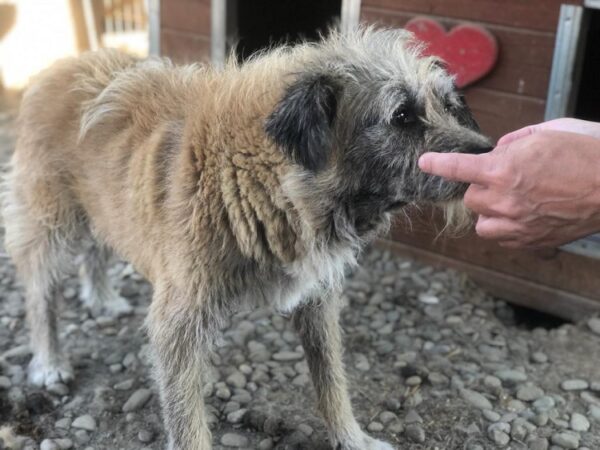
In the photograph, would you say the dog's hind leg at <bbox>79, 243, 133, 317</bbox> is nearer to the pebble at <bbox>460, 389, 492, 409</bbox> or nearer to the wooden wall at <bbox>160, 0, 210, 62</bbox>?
the wooden wall at <bbox>160, 0, 210, 62</bbox>

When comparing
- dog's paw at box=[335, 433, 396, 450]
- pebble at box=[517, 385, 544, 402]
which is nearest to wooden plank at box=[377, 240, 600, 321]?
pebble at box=[517, 385, 544, 402]

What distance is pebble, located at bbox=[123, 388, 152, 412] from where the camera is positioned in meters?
3.58

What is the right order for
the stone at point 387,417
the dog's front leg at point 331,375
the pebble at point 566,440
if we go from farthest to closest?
the stone at point 387,417, the pebble at point 566,440, the dog's front leg at point 331,375

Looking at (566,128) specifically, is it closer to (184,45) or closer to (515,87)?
(515,87)

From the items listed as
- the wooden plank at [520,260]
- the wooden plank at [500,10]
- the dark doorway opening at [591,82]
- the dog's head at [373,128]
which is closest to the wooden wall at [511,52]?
the wooden plank at [500,10]

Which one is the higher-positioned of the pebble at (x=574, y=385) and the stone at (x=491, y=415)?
the pebble at (x=574, y=385)

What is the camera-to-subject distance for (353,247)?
2.88 metres

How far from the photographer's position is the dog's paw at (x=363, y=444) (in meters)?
3.31

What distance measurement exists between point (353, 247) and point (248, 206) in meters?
0.46

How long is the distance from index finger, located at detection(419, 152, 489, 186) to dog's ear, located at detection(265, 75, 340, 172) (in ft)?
1.21

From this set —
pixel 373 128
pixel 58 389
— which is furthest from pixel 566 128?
pixel 58 389

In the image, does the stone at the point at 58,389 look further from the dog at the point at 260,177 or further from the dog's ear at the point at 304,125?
the dog's ear at the point at 304,125

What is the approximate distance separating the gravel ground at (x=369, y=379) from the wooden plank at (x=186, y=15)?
79.8 inches

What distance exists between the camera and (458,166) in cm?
245
